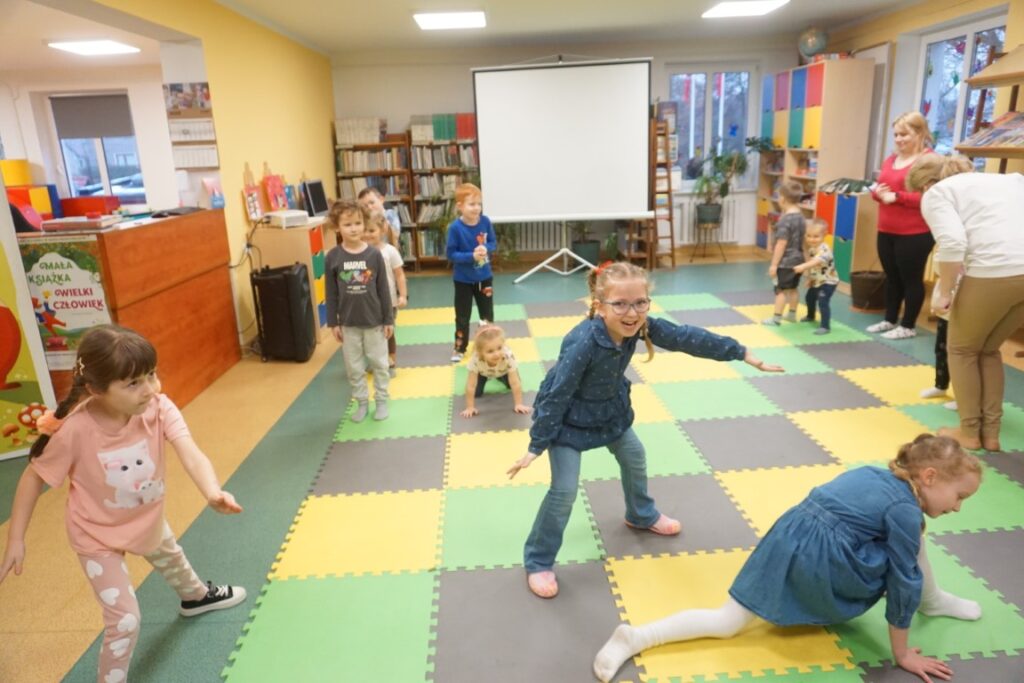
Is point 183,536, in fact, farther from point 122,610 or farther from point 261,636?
point 122,610

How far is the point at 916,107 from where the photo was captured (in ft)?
23.8

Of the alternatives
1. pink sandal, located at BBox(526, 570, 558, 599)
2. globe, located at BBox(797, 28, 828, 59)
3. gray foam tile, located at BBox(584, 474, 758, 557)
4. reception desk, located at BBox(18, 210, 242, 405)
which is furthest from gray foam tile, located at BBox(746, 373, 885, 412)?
globe, located at BBox(797, 28, 828, 59)

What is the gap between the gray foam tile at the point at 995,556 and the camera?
2506mm

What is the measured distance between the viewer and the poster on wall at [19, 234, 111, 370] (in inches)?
153

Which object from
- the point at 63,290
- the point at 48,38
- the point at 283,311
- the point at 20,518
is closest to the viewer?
the point at 20,518

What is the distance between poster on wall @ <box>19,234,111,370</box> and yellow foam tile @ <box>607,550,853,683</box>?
3.27 metres

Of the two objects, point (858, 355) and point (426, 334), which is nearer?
point (858, 355)

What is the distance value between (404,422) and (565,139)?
5.13 metres

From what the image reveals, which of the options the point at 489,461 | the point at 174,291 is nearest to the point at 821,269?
the point at 489,461

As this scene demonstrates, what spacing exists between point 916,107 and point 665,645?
7.19 metres

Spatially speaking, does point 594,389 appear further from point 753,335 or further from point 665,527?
point 753,335

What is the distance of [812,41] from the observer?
26.9 feet

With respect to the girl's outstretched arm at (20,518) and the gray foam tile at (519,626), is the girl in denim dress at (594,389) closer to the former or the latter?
the gray foam tile at (519,626)

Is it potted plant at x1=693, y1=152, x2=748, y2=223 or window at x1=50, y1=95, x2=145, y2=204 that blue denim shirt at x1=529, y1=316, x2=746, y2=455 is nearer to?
potted plant at x1=693, y1=152, x2=748, y2=223
